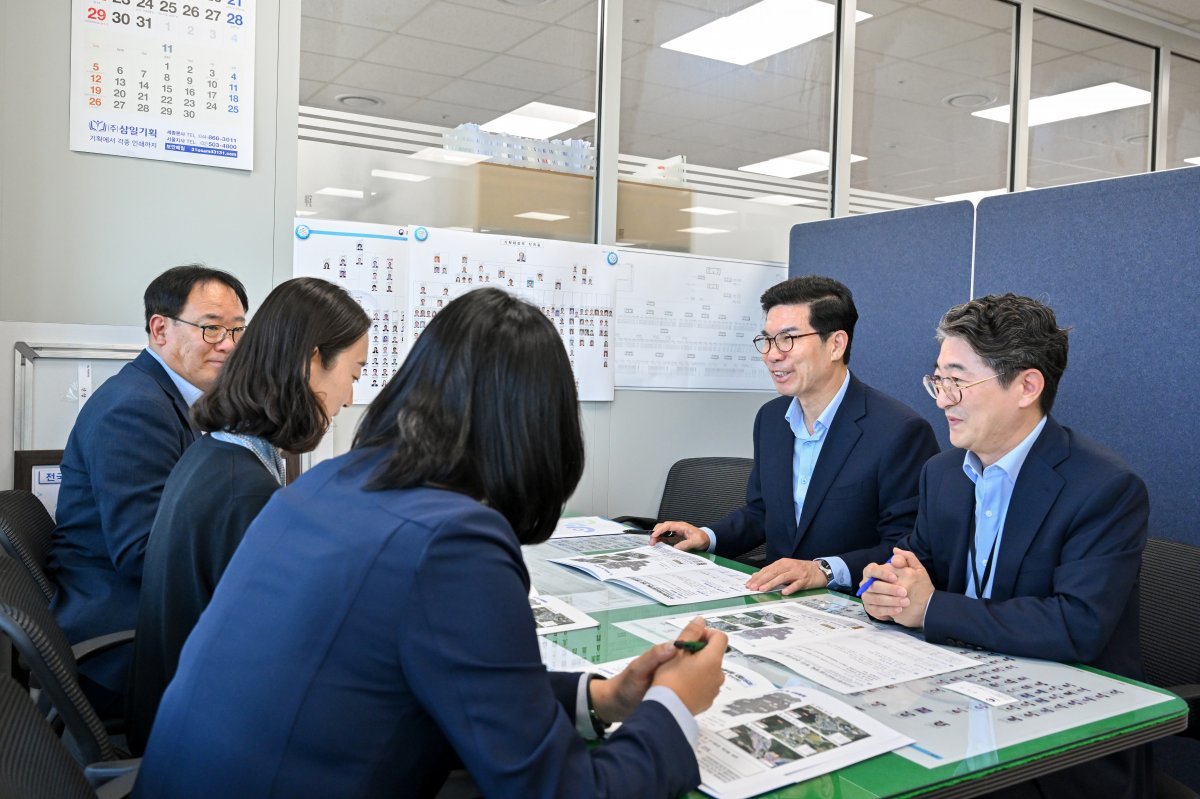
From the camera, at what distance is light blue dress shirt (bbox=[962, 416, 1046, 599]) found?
1766 mm

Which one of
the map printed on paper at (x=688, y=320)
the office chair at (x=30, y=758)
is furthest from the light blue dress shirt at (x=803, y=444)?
the office chair at (x=30, y=758)

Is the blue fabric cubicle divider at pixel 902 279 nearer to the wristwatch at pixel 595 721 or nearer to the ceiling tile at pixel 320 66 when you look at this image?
the ceiling tile at pixel 320 66

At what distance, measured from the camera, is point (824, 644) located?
60.9 inches

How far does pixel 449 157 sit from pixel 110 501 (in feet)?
5.51

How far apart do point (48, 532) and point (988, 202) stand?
2.98 m

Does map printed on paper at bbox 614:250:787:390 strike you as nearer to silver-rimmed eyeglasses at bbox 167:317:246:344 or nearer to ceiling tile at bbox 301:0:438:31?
ceiling tile at bbox 301:0:438:31

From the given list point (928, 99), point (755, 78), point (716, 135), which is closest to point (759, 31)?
point (755, 78)

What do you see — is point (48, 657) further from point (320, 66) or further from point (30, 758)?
point (320, 66)

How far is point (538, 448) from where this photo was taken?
3.22ft

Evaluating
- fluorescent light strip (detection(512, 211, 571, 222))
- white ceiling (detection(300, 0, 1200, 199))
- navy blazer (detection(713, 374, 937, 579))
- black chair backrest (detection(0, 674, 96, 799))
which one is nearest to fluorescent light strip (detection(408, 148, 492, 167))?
white ceiling (detection(300, 0, 1200, 199))

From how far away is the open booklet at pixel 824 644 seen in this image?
1.40 m

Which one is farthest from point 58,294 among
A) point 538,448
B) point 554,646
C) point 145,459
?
point 538,448

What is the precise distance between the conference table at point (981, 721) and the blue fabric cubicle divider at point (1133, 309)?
4.62 ft

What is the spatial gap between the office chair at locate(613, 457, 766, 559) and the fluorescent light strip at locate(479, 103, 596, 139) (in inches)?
52.1
